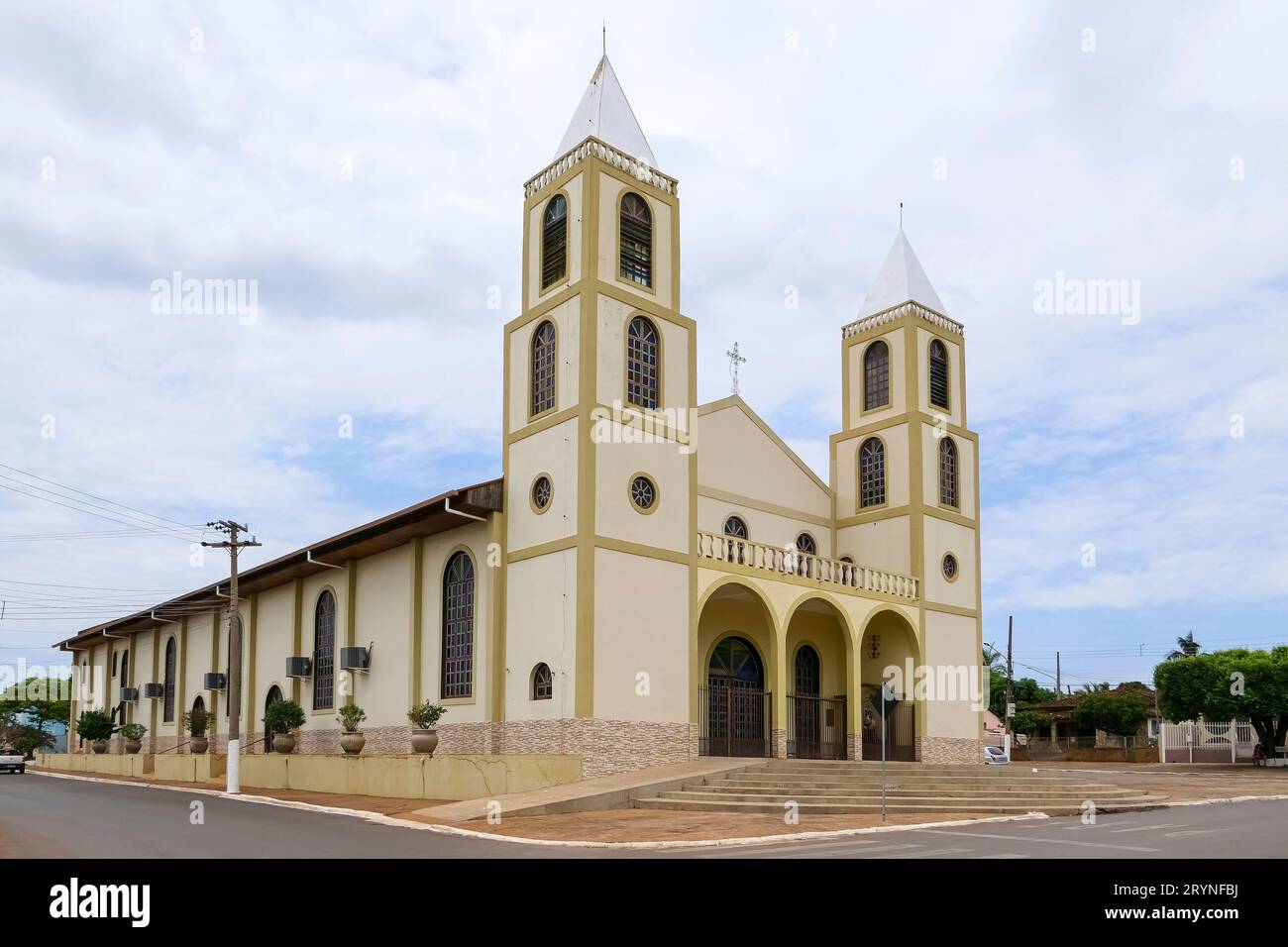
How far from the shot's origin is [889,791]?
70.8ft

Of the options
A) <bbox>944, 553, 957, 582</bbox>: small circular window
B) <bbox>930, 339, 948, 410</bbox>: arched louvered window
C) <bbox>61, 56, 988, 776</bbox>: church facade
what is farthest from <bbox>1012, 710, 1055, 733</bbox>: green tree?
<bbox>930, 339, 948, 410</bbox>: arched louvered window

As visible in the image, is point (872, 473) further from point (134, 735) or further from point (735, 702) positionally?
point (134, 735)

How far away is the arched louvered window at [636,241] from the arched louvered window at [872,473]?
9.50 m

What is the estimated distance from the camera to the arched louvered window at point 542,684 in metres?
23.7

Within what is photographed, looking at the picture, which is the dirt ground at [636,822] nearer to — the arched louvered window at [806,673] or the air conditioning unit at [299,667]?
the air conditioning unit at [299,667]

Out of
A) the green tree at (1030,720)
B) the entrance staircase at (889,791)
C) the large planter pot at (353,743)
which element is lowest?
the green tree at (1030,720)

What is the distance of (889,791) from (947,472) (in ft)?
43.9

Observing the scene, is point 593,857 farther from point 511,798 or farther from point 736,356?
point 736,356

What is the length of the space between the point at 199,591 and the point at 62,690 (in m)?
53.3

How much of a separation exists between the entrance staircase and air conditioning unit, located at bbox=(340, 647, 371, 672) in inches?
434

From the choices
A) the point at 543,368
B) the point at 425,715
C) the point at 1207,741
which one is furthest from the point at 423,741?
the point at 1207,741

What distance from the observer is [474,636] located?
25875 mm

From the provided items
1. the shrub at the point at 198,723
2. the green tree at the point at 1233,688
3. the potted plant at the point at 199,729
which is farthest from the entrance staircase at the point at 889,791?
the green tree at the point at 1233,688
